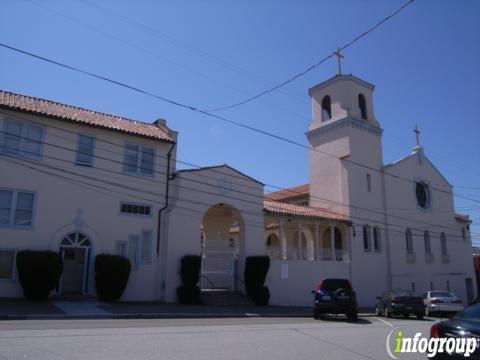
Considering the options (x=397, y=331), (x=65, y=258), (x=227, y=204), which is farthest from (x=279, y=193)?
(x=397, y=331)

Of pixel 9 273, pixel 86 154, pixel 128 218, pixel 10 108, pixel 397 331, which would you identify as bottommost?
pixel 397 331

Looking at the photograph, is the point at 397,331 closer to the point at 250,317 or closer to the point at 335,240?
the point at 250,317

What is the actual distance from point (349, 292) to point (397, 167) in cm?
1971

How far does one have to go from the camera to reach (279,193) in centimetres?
4138

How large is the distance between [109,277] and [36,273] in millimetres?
3081

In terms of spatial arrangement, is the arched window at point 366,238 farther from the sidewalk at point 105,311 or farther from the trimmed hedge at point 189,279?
the trimmed hedge at point 189,279

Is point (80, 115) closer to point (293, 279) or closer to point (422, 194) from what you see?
point (293, 279)

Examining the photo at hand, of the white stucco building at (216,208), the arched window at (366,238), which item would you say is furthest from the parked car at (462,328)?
the arched window at (366,238)

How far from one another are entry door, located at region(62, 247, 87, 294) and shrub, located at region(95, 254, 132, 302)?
106 cm

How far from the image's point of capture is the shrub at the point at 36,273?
1895cm

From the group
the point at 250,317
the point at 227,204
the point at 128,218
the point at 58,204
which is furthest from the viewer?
the point at 227,204

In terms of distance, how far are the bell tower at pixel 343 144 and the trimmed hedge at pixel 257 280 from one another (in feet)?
31.8

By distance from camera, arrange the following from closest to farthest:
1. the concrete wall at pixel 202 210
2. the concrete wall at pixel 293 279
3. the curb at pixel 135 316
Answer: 1. the curb at pixel 135 316
2. the concrete wall at pixel 202 210
3. the concrete wall at pixel 293 279

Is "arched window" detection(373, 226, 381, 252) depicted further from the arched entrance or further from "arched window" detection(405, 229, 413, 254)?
the arched entrance
